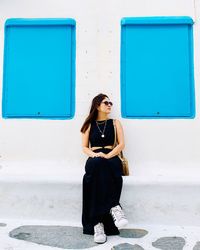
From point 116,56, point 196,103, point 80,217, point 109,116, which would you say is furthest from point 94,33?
point 80,217

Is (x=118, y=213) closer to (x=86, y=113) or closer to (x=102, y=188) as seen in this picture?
(x=102, y=188)

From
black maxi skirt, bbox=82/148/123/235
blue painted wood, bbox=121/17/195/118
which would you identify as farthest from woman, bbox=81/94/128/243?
blue painted wood, bbox=121/17/195/118

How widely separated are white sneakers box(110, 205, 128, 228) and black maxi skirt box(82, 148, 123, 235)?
47mm

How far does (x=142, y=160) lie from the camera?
158 inches

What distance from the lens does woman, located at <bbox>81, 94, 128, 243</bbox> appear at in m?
3.25

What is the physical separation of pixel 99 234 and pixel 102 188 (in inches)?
18.7

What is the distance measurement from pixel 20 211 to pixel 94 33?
2567mm

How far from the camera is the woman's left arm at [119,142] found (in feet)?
11.8

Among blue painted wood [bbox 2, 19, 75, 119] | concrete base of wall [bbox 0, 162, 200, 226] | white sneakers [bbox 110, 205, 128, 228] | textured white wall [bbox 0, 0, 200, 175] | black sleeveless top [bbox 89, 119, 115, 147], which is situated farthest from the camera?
blue painted wood [bbox 2, 19, 75, 119]

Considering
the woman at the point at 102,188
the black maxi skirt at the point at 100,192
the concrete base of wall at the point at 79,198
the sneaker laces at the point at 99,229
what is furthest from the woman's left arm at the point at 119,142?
the sneaker laces at the point at 99,229

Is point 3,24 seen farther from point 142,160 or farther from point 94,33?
A: point 142,160

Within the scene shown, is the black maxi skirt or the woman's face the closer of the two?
the black maxi skirt

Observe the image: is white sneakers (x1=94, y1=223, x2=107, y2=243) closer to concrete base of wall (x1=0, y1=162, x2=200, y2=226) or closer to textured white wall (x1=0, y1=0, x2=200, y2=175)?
concrete base of wall (x1=0, y1=162, x2=200, y2=226)

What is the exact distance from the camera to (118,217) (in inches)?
124
